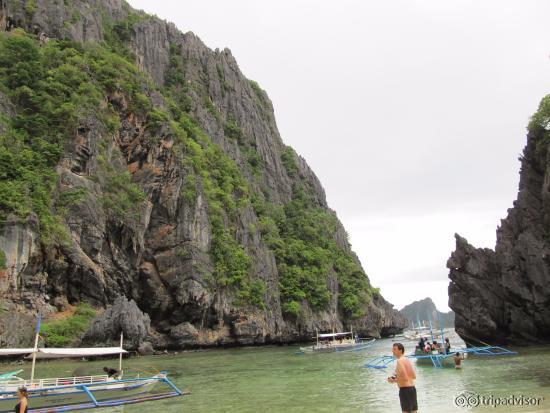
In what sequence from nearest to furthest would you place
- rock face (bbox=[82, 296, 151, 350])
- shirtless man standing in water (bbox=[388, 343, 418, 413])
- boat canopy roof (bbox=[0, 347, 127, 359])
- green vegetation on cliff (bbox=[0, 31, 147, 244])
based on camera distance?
shirtless man standing in water (bbox=[388, 343, 418, 413]) < boat canopy roof (bbox=[0, 347, 127, 359]) < rock face (bbox=[82, 296, 151, 350]) < green vegetation on cliff (bbox=[0, 31, 147, 244])

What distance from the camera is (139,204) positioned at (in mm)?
46844

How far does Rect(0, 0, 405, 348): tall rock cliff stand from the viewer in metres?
37.8

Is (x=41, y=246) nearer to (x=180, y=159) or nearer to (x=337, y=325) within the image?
(x=180, y=159)

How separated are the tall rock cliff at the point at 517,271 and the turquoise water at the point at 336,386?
9.67 metres

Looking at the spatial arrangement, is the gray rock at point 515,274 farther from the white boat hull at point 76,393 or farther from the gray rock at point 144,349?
the white boat hull at point 76,393

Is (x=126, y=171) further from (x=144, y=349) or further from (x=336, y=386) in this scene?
(x=336, y=386)

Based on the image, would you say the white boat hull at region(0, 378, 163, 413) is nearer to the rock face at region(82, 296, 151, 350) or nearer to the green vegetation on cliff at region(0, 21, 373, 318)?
the green vegetation on cliff at region(0, 21, 373, 318)

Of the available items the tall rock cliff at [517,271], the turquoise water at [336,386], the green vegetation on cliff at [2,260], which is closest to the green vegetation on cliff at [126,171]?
the green vegetation on cliff at [2,260]

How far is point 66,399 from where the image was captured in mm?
16953

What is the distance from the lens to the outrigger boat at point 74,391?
15.6 metres

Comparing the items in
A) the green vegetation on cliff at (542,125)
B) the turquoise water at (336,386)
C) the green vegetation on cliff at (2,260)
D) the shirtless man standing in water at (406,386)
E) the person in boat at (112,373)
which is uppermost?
the green vegetation on cliff at (542,125)

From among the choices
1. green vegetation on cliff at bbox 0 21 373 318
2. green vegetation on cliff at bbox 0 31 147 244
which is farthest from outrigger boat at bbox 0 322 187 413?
green vegetation on cliff at bbox 0 31 147 244

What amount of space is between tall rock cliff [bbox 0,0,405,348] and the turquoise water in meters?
12.5

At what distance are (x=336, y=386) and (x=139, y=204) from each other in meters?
33.0
